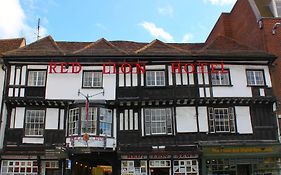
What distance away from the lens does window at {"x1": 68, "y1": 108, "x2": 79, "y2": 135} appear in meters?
17.0

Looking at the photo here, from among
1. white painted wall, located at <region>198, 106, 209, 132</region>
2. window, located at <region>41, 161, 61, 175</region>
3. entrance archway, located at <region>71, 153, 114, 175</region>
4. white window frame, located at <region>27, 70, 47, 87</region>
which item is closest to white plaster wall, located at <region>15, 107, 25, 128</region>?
white window frame, located at <region>27, 70, 47, 87</region>

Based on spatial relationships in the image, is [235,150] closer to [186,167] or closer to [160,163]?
[186,167]

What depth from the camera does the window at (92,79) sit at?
17859mm

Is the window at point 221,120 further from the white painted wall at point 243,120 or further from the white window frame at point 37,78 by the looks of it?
the white window frame at point 37,78

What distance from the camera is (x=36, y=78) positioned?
58.7 ft

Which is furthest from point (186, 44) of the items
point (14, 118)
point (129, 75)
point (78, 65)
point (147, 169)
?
point (14, 118)

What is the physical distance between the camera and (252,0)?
2120 centimetres

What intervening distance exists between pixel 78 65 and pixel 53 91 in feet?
6.37

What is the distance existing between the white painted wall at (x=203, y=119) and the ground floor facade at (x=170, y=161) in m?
1.01

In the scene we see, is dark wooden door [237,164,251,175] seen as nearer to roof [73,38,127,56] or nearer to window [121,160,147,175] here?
window [121,160,147,175]

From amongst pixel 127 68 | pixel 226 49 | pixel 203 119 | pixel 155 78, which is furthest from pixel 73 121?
pixel 226 49

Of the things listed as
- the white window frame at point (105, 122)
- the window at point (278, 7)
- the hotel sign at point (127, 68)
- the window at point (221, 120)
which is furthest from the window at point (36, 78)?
the window at point (278, 7)

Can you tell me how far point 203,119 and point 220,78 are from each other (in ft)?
8.48

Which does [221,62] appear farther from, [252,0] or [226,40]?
[252,0]
